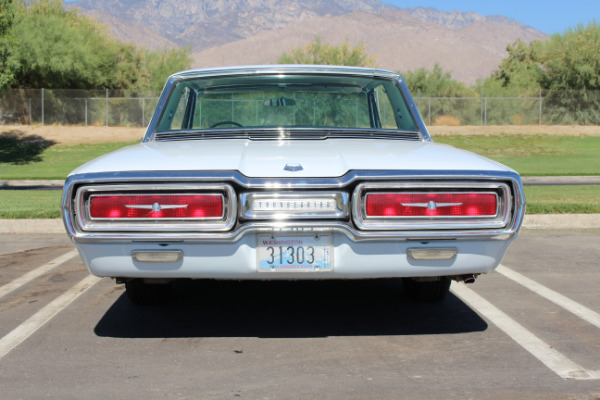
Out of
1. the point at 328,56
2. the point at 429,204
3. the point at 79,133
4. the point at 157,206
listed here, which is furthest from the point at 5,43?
the point at 328,56

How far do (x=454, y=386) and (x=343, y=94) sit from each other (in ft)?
10.0

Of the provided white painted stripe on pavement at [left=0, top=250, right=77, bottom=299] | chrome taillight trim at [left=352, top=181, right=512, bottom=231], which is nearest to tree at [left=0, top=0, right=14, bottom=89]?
white painted stripe on pavement at [left=0, top=250, right=77, bottom=299]

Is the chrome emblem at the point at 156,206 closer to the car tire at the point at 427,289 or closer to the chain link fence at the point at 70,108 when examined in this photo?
the car tire at the point at 427,289

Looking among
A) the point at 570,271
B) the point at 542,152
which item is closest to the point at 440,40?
the point at 542,152

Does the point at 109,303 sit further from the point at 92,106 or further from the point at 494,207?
the point at 92,106

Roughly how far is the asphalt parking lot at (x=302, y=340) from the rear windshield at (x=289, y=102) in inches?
52.7

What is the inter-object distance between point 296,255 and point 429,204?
79 cm

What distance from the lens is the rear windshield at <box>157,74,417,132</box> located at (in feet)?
19.4

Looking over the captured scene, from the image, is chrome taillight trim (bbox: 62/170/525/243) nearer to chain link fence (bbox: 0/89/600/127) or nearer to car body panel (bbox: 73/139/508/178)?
car body panel (bbox: 73/139/508/178)

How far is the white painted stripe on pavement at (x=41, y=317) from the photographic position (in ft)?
15.8

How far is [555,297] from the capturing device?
19.9ft

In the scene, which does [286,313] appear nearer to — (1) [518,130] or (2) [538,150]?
(2) [538,150]

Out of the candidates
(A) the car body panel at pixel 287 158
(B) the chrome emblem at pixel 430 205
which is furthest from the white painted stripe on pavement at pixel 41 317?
(B) the chrome emblem at pixel 430 205

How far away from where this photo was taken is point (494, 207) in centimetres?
439
